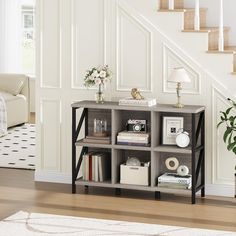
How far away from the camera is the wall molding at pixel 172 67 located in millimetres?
6863

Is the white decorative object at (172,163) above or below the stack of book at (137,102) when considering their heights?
below

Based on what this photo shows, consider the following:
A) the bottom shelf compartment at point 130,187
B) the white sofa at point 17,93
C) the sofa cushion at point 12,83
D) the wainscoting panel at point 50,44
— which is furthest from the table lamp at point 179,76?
the sofa cushion at point 12,83

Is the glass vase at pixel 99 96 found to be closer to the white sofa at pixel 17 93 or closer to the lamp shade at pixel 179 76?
the lamp shade at pixel 179 76

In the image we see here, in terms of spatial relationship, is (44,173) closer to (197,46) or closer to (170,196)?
(170,196)

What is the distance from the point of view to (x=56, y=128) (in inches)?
289

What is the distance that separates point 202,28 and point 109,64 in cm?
90

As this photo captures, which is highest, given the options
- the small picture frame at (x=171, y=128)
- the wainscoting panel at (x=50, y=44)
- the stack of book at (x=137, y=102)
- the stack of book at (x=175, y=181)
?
the wainscoting panel at (x=50, y=44)

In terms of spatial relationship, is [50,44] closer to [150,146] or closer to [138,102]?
[138,102]

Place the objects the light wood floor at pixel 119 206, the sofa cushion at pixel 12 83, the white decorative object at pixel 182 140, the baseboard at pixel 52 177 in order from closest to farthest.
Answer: the light wood floor at pixel 119 206 < the white decorative object at pixel 182 140 < the baseboard at pixel 52 177 < the sofa cushion at pixel 12 83

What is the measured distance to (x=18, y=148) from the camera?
9.07m

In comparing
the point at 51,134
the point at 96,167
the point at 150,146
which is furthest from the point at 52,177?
the point at 150,146

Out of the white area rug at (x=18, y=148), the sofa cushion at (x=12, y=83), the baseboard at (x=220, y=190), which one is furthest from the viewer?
the sofa cushion at (x=12, y=83)

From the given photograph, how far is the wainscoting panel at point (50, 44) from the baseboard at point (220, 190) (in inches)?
63.9

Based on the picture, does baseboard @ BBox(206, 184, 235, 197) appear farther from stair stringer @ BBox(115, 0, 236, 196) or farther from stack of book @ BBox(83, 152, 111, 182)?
stack of book @ BBox(83, 152, 111, 182)
